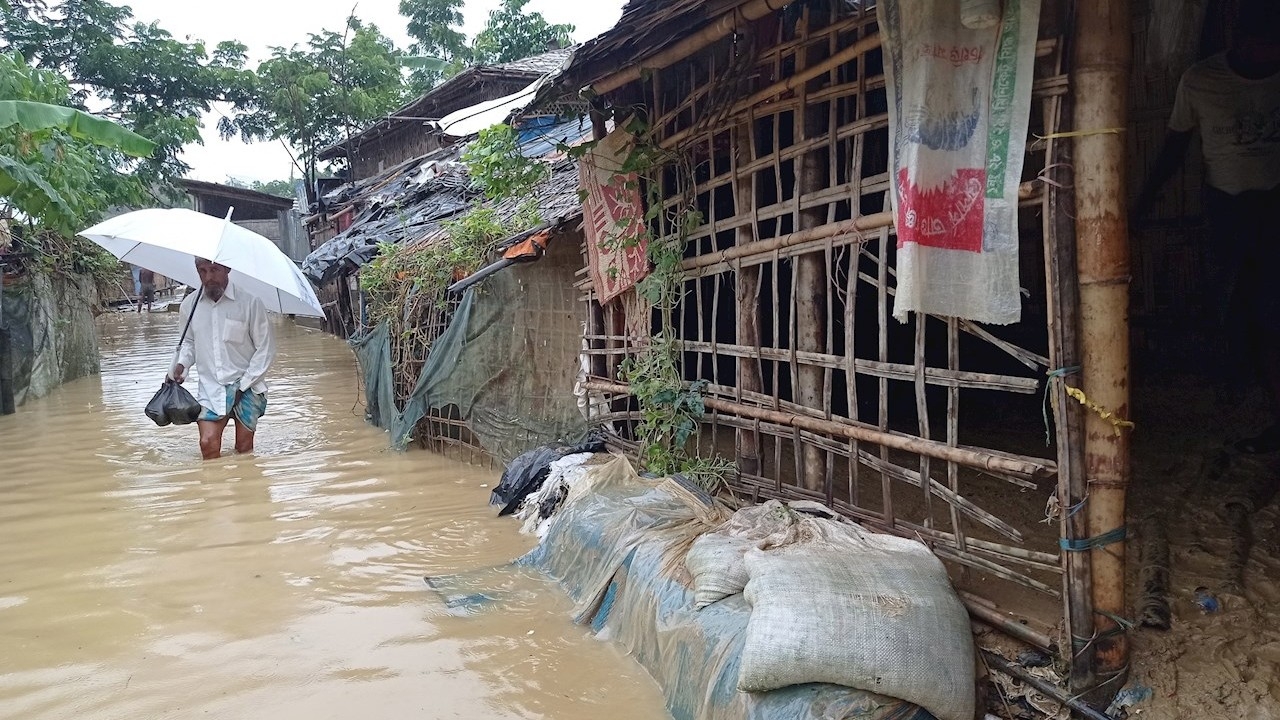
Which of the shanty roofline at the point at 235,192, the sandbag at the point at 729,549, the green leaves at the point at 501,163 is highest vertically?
the shanty roofline at the point at 235,192

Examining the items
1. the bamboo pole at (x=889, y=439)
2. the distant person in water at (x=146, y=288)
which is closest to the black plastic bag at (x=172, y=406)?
the bamboo pole at (x=889, y=439)

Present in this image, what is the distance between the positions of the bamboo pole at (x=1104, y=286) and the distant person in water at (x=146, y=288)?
98.0 feet

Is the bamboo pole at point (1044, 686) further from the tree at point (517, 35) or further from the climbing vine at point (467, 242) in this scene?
the tree at point (517, 35)

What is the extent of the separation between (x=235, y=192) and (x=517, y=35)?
40.5ft

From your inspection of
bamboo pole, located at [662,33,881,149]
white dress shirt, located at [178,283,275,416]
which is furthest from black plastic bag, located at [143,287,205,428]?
bamboo pole, located at [662,33,881,149]

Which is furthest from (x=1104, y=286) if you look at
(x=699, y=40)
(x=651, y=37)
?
(x=651, y=37)

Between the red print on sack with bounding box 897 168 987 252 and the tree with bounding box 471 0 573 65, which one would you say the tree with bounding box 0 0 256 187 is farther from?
the red print on sack with bounding box 897 168 987 252

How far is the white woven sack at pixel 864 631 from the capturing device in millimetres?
2637

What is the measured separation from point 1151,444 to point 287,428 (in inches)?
324

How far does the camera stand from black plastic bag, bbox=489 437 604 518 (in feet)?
19.3

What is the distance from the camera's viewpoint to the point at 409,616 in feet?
13.9

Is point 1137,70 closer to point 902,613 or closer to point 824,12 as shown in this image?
point 824,12

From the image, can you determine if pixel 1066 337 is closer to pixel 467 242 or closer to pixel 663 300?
pixel 663 300

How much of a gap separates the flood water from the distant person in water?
22830 mm
